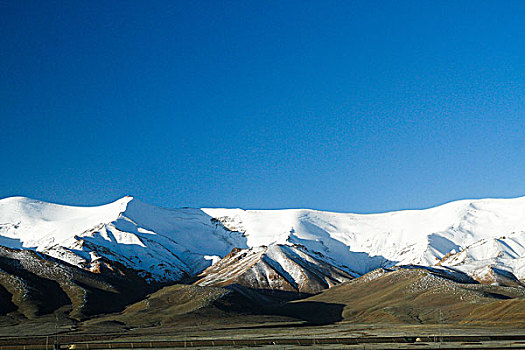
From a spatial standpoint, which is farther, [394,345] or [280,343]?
[280,343]

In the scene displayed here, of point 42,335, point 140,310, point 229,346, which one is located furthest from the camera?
point 140,310

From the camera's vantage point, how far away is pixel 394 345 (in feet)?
317

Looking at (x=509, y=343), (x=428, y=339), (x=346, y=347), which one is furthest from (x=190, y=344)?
(x=509, y=343)

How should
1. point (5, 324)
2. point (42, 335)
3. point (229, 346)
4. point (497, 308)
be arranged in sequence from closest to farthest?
point (229, 346) < point (42, 335) < point (497, 308) < point (5, 324)

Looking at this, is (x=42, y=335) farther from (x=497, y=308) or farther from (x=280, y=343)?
(x=497, y=308)

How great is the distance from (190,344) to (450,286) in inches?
4630

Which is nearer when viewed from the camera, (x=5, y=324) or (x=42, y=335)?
(x=42, y=335)

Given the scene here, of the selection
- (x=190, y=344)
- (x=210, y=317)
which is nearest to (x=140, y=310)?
(x=210, y=317)

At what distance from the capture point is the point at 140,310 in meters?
197

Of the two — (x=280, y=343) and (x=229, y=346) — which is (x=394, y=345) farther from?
(x=229, y=346)

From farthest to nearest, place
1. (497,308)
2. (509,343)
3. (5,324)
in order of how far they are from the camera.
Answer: (5,324), (497,308), (509,343)

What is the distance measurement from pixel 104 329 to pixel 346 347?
268 feet

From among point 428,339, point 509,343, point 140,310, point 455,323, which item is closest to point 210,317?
point 140,310

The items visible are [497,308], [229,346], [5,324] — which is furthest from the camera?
[5,324]
